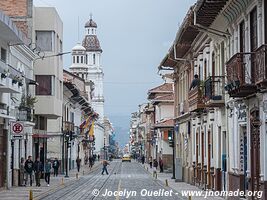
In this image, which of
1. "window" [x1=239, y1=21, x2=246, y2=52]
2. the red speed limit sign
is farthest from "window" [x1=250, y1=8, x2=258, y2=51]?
the red speed limit sign

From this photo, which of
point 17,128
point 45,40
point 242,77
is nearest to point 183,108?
point 45,40

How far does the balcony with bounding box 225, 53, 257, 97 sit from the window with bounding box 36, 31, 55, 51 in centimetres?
2955

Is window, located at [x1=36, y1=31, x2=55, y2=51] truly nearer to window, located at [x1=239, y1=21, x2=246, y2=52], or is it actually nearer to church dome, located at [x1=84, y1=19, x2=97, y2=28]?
window, located at [x1=239, y1=21, x2=246, y2=52]

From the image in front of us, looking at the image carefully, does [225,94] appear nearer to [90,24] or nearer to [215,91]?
[215,91]

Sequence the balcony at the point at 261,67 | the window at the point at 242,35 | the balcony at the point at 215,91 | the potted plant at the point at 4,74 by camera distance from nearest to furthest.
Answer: the balcony at the point at 261,67, the window at the point at 242,35, the balcony at the point at 215,91, the potted plant at the point at 4,74

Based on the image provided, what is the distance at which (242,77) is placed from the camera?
22266mm

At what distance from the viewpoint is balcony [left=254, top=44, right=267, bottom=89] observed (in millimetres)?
19375

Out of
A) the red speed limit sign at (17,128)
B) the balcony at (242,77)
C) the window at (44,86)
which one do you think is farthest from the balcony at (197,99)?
the window at (44,86)

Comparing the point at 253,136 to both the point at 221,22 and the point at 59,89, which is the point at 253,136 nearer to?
the point at 221,22

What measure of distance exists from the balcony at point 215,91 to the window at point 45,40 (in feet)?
69.8

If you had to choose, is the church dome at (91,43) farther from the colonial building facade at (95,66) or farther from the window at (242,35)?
the window at (242,35)

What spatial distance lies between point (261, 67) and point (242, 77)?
2.53 meters

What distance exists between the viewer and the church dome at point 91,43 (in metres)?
183

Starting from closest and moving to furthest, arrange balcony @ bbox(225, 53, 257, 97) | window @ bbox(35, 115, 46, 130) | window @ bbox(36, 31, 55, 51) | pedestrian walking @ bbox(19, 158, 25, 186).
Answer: balcony @ bbox(225, 53, 257, 97), pedestrian walking @ bbox(19, 158, 25, 186), window @ bbox(36, 31, 55, 51), window @ bbox(35, 115, 46, 130)
